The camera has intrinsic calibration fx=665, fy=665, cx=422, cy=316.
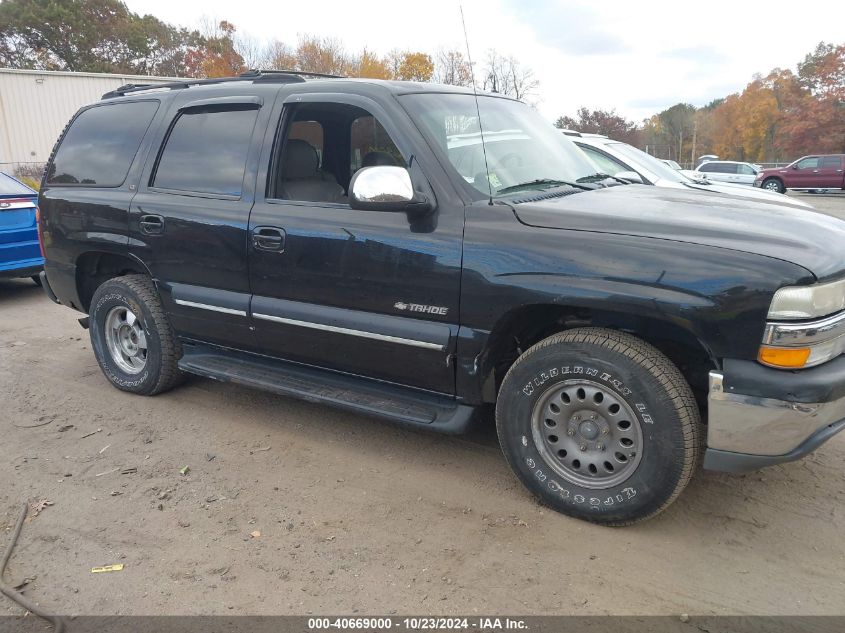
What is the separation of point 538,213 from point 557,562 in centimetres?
153

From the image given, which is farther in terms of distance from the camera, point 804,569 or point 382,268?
point 382,268

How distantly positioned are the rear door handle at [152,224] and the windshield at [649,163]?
5.18 m

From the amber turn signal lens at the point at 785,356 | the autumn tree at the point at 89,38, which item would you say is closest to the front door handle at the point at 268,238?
the amber turn signal lens at the point at 785,356

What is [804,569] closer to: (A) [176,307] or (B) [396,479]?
(B) [396,479]

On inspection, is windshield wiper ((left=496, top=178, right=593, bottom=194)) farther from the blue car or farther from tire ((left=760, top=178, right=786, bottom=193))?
tire ((left=760, top=178, right=786, bottom=193))

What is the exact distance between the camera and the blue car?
7484 mm

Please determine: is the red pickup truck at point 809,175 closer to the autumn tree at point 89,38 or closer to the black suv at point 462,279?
the black suv at point 462,279

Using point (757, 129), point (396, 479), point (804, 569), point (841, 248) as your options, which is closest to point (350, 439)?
point (396, 479)

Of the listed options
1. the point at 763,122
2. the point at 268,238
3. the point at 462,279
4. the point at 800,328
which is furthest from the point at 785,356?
the point at 763,122

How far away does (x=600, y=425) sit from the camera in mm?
2984

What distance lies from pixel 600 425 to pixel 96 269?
383 cm

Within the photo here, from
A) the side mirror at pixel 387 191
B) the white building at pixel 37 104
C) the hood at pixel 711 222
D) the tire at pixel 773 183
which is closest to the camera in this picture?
the hood at pixel 711 222

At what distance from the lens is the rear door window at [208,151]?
3920 millimetres

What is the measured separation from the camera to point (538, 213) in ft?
10.0
